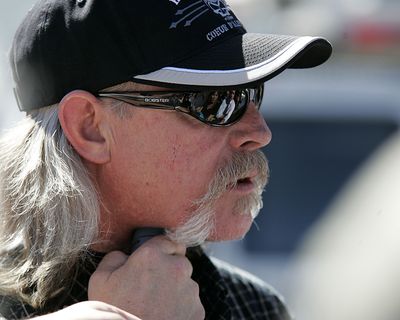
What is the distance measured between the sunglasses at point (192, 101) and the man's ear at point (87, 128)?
58 millimetres

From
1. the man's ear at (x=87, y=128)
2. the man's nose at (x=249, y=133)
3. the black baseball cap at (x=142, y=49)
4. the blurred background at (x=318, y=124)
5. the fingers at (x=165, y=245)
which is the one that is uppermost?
the black baseball cap at (x=142, y=49)

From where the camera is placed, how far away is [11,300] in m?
2.30

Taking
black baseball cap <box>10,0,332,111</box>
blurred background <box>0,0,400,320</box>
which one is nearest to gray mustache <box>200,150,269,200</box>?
black baseball cap <box>10,0,332,111</box>

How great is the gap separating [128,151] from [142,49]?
0.90 ft

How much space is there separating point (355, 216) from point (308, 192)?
0.85 meters

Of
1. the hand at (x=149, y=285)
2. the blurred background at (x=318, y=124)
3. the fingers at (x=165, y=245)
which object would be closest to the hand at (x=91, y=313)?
the hand at (x=149, y=285)

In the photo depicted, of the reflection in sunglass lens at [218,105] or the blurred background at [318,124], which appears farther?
the blurred background at [318,124]

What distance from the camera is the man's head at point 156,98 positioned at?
7.29ft

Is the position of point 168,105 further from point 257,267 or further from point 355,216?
point 257,267

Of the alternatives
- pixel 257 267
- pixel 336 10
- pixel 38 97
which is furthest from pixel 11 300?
pixel 336 10

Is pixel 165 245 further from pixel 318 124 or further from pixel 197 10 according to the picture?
pixel 318 124

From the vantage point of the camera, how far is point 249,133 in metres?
2.34

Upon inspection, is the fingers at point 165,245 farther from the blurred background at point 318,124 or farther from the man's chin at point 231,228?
the blurred background at point 318,124

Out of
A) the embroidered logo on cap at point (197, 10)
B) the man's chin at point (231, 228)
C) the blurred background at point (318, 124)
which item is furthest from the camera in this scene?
the blurred background at point (318, 124)
